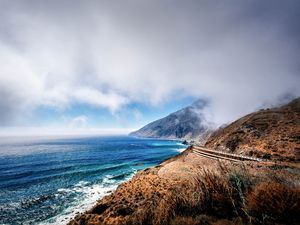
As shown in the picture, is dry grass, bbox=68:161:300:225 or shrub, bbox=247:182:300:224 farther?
dry grass, bbox=68:161:300:225

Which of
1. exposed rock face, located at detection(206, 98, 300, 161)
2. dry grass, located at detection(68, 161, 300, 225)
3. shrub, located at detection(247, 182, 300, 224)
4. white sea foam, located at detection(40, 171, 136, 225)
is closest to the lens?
shrub, located at detection(247, 182, 300, 224)

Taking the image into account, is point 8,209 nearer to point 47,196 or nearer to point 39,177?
point 47,196

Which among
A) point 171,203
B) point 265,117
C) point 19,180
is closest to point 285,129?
point 265,117

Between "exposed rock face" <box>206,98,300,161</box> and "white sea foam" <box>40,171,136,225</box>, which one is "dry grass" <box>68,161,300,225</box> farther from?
"exposed rock face" <box>206,98,300,161</box>

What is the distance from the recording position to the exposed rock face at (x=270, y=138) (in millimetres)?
32375

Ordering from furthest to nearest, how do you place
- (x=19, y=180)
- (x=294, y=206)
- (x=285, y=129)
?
(x=285, y=129) < (x=19, y=180) < (x=294, y=206)

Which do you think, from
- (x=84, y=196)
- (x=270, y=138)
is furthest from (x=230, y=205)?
(x=270, y=138)

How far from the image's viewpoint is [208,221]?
4.82 meters

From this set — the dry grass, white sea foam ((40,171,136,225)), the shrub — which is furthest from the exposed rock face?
the shrub

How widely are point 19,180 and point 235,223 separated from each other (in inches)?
1540

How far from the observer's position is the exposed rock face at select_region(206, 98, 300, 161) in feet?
106

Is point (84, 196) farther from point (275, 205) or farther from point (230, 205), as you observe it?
point (275, 205)

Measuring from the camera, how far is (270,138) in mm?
40031

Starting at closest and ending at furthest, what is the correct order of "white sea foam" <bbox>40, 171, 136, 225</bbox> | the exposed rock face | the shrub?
the shrub
"white sea foam" <bbox>40, 171, 136, 225</bbox>
the exposed rock face
